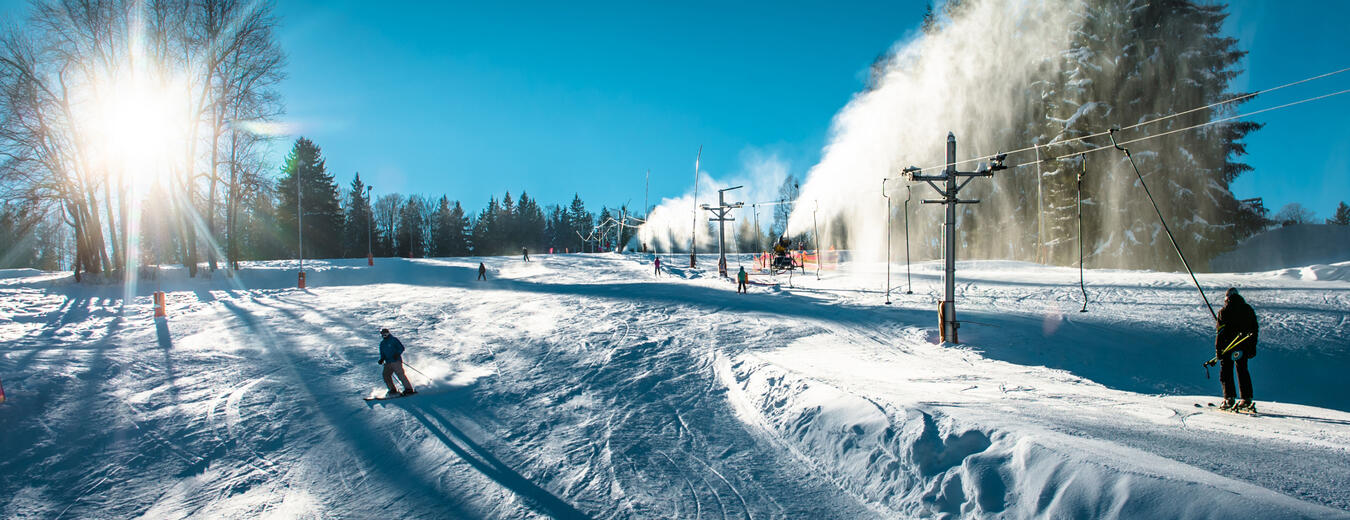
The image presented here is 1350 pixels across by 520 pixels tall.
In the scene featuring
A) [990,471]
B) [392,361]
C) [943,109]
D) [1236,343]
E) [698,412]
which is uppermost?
[943,109]

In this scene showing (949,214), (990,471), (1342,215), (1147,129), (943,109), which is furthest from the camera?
(1342,215)

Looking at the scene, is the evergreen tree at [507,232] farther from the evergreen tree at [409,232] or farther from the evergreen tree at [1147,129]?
the evergreen tree at [1147,129]

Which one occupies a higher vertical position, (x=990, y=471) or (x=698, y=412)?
(x=990, y=471)

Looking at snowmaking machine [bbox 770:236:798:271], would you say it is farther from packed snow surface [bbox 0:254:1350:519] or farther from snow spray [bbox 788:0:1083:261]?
packed snow surface [bbox 0:254:1350:519]

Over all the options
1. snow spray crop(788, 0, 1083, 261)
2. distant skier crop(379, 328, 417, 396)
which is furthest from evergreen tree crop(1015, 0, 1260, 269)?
distant skier crop(379, 328, 417, 396)

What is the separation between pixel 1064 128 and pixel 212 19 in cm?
4640

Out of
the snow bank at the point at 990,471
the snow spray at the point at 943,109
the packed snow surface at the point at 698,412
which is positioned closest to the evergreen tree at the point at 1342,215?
the snow spray at the point at 943,109

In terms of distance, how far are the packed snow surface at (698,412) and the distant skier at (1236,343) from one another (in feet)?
1.13

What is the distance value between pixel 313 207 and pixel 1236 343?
72727mm

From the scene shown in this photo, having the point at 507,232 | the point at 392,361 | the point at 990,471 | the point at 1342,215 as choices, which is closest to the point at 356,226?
the point at 507,232

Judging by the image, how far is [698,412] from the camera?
9.17 meters

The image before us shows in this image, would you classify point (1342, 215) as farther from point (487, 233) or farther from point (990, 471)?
point (487, 233)

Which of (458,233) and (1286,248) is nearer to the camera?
(1286,248)

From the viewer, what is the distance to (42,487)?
7047mm
